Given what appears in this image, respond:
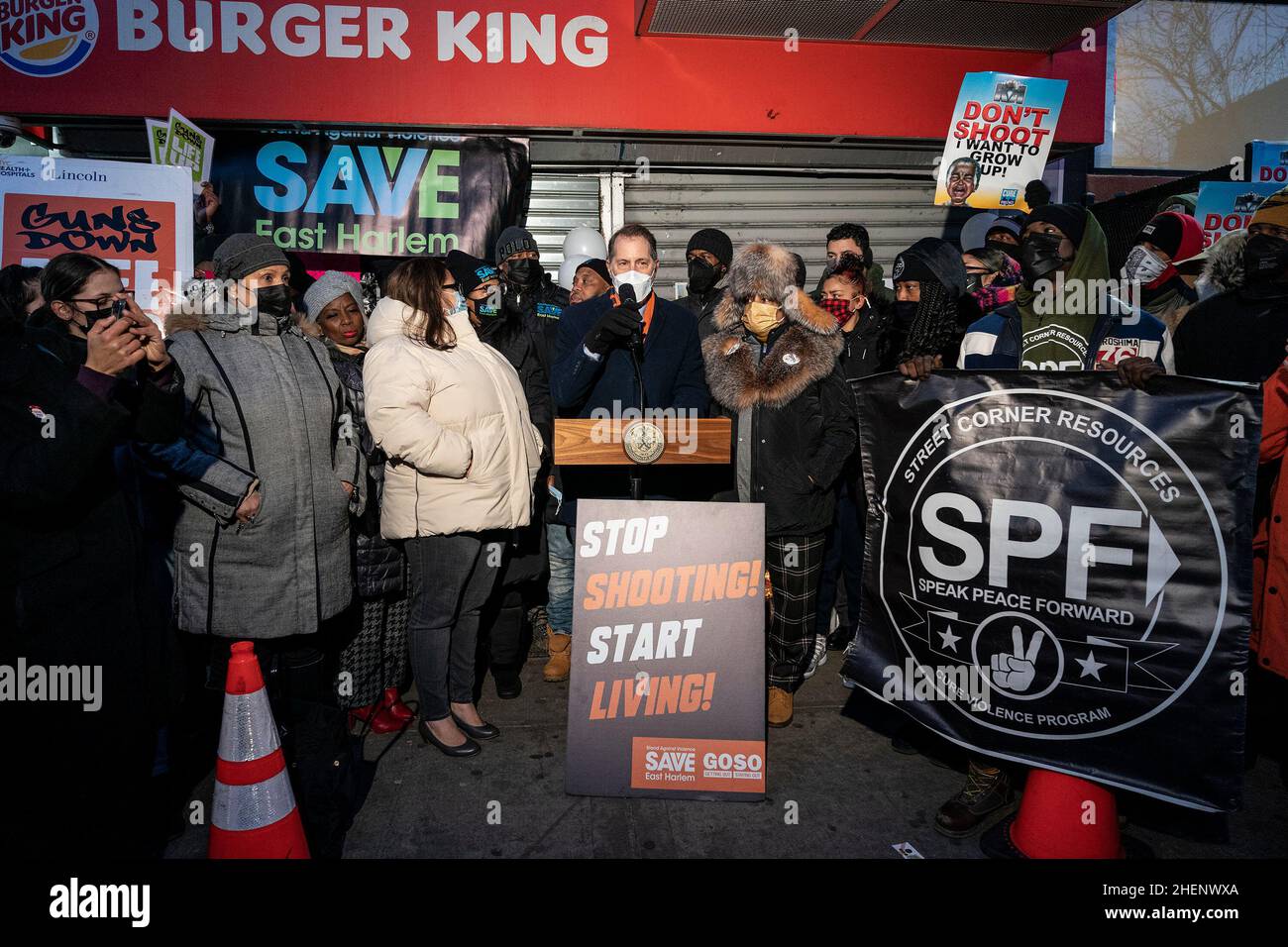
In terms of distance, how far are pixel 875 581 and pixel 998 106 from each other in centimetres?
439

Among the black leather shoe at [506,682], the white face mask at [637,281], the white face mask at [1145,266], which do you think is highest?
the white face mask at [1145,266]

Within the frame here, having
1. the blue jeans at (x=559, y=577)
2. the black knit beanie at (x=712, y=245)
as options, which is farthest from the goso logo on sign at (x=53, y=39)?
the blue jeans at (x=559, y=577)

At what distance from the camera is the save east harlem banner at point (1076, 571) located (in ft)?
8.73

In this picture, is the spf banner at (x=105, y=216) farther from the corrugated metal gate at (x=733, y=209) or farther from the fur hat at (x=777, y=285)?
the fur hat at (x=777, y=285)

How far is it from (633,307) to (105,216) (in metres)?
3.60

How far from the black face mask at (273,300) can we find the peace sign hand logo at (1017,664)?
334 cm

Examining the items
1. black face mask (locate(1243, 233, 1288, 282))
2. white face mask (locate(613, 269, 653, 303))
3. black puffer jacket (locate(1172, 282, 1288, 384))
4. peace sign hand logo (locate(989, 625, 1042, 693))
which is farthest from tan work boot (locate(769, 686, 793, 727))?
black face mask (locate(1243, 233, 1288, 282))

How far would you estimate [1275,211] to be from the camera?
3.60m

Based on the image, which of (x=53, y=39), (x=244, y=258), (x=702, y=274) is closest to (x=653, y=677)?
(x=244, y=258)

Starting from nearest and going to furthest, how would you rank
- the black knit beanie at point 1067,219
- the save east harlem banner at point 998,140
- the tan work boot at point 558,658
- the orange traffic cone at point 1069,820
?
1. the orange traffic cone at point 1069,820
2. the black knit beanie at point 1067,219
3. the tan work boot at point 558,658
4. the save east harlem banner at point 998,140

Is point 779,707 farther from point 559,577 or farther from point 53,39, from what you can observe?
point 53,39

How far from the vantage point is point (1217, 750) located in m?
2.65
